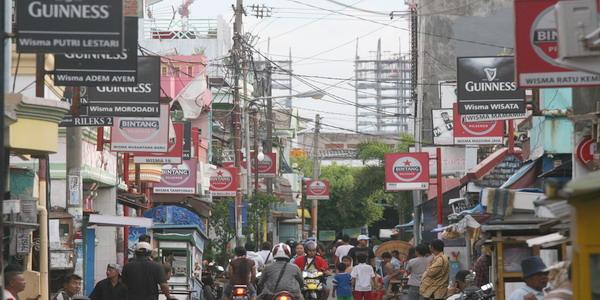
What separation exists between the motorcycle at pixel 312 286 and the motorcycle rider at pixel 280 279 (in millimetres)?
3649

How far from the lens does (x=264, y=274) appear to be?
21781 mm

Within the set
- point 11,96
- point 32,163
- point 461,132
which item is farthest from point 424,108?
point 11,96

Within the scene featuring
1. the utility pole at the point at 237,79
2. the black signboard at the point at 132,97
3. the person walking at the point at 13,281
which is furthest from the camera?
the utility pole at the point at 237,79

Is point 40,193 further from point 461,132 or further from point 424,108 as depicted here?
point 424,108

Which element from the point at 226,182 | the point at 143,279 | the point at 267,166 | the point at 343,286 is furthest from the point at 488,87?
the point at 267,166

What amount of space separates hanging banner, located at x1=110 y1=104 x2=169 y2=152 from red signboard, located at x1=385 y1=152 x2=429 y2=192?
57.6ft

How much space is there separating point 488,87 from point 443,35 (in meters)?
34.8

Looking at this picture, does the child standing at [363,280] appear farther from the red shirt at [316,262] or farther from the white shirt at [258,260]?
the white shirt at [258,260]

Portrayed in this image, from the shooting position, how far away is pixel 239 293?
74.3ft

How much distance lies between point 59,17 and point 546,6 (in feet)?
18.2

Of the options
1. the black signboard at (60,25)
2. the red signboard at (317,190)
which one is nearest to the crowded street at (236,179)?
the black signboard at (60,25)

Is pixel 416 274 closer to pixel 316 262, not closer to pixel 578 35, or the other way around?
pixel 316 262

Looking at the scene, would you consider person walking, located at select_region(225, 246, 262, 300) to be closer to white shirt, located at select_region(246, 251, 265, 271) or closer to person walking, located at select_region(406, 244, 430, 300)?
person walking, located at select_region(406, 244, 430, 300)

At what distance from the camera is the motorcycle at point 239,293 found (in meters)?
22.5
